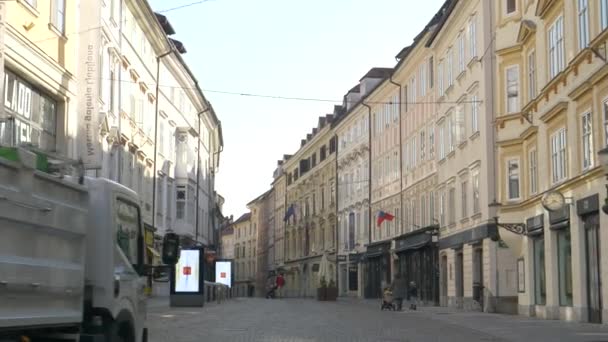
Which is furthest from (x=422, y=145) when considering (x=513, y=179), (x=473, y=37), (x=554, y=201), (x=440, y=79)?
(x=554, y=201)

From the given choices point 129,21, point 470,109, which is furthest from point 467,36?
point 129,21

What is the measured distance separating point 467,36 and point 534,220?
1129cm

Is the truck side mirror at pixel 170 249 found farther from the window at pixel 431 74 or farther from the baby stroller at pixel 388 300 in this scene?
the window at pixel 431 74

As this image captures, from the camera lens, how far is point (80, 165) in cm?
916

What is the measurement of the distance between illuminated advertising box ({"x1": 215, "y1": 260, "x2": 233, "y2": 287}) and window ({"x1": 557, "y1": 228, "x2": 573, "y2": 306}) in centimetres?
3209

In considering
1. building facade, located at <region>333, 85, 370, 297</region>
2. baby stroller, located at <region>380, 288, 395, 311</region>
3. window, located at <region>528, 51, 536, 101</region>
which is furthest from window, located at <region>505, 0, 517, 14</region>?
building facade, located at <region>333, 85, 370, 297</region>

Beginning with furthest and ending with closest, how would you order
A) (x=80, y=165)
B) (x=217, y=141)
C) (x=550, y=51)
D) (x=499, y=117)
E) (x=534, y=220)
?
1. (x=217, y=141)
2. (x=499, y=117)
3. (x=534, y=220)
4. (x=550, y=51)
5. (x=80, y=165)

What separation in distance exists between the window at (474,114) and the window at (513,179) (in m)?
3.58

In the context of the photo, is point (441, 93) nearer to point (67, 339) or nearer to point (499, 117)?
point (499, 117)

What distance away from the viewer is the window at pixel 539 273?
3007 centimetres

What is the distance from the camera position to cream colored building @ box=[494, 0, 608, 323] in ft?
77.8

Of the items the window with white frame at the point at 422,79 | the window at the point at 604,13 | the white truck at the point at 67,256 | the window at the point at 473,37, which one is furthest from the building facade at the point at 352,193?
the white truck at the point at 67,256

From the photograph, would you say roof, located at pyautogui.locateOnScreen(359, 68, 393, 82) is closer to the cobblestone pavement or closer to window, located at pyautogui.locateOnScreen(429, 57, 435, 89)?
window, located at pyautogui.locateOnScreen(429, 57, 435, 89)

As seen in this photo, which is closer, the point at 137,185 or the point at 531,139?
the point at 531,139
